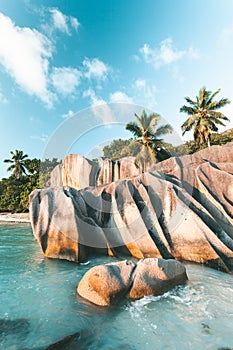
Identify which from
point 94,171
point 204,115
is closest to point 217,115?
point 204,115

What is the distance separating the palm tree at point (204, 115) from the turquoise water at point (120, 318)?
685 inches

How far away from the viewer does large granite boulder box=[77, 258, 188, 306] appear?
3.99m

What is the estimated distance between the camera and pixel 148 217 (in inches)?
293

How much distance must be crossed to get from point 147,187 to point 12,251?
21.2 ft

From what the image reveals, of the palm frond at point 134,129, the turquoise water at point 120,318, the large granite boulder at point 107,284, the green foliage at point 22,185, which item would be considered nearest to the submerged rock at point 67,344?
the turquoise water at point 120,318

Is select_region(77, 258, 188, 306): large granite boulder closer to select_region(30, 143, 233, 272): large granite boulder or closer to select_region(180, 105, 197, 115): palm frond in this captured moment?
select_region(30, 143, 233, 272): large granite boulder

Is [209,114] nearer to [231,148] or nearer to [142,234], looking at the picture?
[231,148]

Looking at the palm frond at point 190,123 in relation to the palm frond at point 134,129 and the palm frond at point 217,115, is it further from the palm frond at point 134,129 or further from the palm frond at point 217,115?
the palm frond at point 134,129

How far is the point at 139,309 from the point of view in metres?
3.82

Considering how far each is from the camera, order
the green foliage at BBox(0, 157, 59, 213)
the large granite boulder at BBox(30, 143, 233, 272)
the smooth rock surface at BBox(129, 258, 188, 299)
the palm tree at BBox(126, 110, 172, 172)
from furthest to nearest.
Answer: the green foliage at BBox(0, 157, 59, 213), the palm tree at BBox(126, 110, 172, 172), the large granite boulder at BBox(30, 143, 233, 272), the smooth rock surface at BBox(129, 258, 188, 299)

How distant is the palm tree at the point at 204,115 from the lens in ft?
65.5

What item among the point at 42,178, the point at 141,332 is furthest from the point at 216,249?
the point at 42,178

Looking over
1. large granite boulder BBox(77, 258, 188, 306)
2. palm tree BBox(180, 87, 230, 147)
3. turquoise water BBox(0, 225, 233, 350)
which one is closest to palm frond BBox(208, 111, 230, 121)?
palm tree BBox(180, 87, 230, 147)

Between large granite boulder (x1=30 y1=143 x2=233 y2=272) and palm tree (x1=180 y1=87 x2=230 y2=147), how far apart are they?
1277 centimetres
